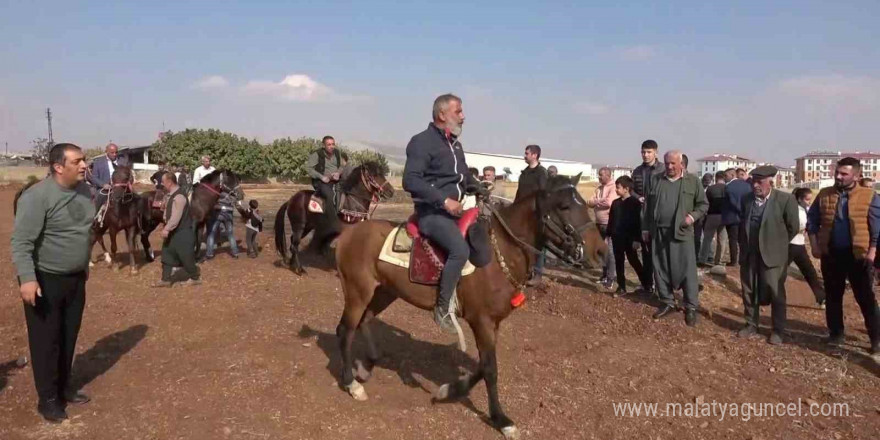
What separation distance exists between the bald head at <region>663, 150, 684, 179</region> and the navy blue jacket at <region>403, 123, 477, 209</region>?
4.27 meters

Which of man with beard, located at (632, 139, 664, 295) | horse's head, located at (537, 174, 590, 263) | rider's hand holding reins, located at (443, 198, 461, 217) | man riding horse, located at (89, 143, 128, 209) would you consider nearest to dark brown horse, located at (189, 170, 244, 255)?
man riding horse, located at (89, 143, 128, 209)

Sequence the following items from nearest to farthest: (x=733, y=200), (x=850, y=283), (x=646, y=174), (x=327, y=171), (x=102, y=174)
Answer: (x=850, y=283) → (x=646, y=174) → (x=733, y=200) → (x=327, y=171) → (x=102, y=174)

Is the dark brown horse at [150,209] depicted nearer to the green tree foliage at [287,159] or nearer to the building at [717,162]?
the green tree foliage at [287,159]

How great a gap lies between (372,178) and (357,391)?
18.8 ft

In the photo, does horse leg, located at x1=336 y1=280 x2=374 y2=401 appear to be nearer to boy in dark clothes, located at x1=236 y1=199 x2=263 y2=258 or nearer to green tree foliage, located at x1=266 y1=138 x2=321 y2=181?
boy in dark clothes, located at x1=236 y1=199 x2=263 y2=258

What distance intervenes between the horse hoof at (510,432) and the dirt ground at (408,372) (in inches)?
4.3

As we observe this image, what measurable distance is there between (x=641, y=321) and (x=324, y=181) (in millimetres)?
6316

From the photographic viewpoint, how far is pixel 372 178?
10578mm

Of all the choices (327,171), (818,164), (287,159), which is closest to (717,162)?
(818,164)

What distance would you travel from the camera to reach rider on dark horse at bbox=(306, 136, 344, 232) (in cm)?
1096

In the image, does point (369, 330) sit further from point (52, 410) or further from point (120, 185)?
point (120, 185)

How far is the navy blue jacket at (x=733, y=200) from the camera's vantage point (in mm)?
10844

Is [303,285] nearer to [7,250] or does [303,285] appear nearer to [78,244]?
[78,244]

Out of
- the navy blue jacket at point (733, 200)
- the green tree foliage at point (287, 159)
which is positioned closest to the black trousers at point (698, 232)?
the navy blue jacket at point (733, 200)
